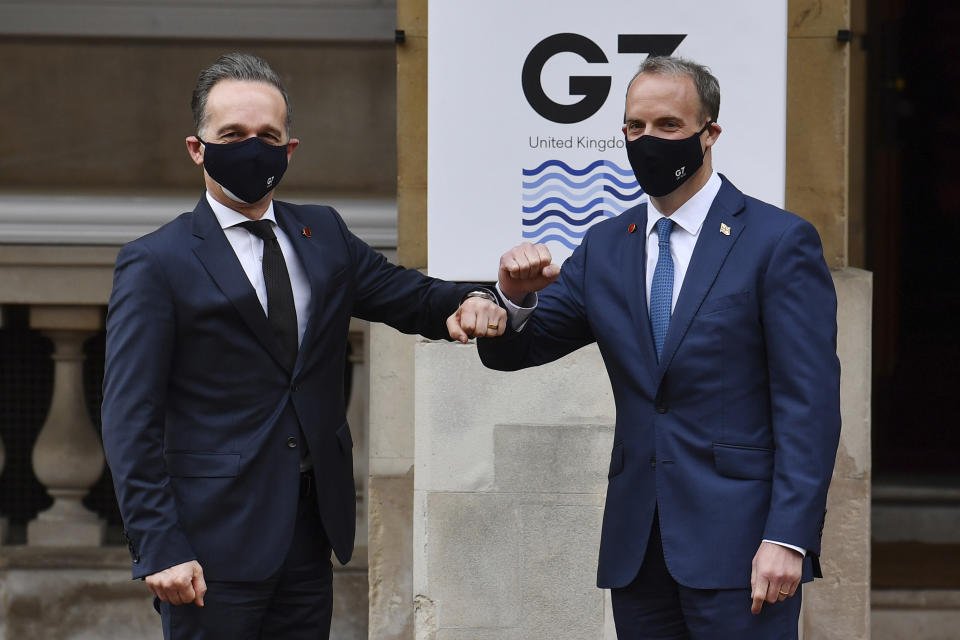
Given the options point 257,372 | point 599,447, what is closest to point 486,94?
point 599,447

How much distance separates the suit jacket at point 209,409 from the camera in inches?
119

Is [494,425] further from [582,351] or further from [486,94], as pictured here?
[486,94]

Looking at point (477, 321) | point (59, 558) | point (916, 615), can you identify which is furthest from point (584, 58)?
point (59, 558)

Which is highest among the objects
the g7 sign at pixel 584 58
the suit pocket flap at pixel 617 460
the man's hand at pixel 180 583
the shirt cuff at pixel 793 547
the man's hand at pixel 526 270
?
the g7 sign at pixel 584 58

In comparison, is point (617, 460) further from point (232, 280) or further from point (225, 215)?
point (225, 215)

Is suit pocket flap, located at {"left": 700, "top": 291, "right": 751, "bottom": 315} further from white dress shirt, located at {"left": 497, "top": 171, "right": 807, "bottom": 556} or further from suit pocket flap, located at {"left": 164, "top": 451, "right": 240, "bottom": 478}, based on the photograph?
suit pocket flap, located at {"left": 164, "top": 451, "right": 240, "bottom": 478}

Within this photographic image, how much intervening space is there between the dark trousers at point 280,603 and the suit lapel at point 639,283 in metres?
0.87

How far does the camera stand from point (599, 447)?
4.84m

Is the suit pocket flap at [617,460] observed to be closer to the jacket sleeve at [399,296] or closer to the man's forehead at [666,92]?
the jacket sleeve at [399,296]

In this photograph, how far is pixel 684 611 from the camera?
122 inches

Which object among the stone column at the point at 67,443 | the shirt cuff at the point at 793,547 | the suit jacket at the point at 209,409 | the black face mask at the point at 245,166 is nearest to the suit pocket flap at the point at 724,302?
the shirt cuff at the point at 793,547

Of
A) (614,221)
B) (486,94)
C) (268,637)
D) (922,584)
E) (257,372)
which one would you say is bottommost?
(922,584)

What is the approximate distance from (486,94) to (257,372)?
195 centimetres

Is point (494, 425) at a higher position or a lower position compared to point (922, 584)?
higher
